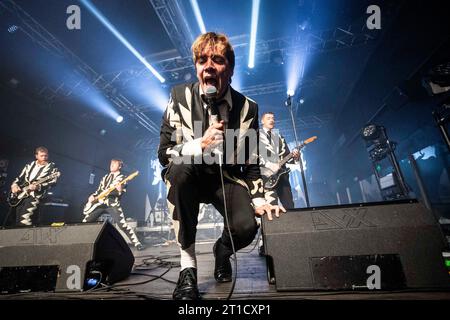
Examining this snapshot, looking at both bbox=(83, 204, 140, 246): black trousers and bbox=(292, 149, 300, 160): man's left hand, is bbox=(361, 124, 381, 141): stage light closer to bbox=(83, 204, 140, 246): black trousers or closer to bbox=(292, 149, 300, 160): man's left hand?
bbox=(292, 149, 300, 160): man's left hand

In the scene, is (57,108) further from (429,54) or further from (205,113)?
(429,54)

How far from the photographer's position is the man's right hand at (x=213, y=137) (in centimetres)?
138

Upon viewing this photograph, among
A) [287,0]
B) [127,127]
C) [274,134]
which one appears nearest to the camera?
[274,134]

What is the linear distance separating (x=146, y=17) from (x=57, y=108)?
183 inches

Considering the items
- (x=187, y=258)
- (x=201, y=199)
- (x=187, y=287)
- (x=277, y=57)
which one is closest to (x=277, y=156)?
(x=201, y=199)

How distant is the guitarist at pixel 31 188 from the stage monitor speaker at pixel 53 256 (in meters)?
4.10

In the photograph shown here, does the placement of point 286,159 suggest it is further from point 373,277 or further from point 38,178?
point 38,178

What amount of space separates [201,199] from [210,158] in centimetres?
40

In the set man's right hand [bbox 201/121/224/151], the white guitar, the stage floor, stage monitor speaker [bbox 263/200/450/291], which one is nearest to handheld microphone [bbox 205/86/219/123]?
man's right hand [bbox 201/121/224/151]

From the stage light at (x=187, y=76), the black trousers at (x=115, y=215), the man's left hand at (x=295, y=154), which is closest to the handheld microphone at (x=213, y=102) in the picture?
the man's left hand at (x=295, y=154)

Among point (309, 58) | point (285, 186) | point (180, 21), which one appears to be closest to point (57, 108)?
point (180, 21)

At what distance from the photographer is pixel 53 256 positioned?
1587 millimetres

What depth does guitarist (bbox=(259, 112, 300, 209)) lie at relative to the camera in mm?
3709
